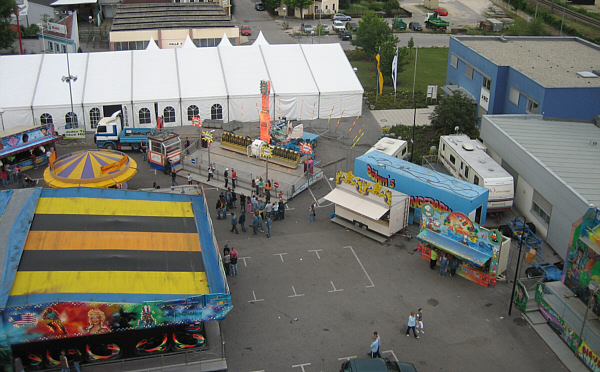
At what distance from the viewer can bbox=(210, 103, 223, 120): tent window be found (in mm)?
43719

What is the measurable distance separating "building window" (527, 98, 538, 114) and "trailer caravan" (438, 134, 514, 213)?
16.3 ft

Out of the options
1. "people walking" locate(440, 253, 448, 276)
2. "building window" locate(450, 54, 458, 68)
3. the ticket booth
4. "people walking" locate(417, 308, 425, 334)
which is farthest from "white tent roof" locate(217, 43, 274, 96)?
"people walking" locate(417, 308, 425, 334)

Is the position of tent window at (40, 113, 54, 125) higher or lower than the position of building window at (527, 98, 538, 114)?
lower

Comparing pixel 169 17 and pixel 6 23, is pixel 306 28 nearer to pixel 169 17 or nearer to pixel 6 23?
pixel 169 17

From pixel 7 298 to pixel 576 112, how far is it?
32.6 m

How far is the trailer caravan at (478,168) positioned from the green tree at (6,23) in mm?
42381

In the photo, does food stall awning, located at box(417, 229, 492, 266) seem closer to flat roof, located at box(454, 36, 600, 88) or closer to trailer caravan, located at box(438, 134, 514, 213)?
Result: trailer caravan, located at box(438, 134, 514, 213)

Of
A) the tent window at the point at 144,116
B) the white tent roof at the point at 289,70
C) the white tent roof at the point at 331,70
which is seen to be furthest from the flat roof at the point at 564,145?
the tent window at the point at 144,116

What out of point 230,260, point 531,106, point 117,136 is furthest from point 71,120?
point 531,106

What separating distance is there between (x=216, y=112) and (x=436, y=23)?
43935 mm

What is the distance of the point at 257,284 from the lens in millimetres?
26656

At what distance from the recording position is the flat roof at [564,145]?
2885 cm

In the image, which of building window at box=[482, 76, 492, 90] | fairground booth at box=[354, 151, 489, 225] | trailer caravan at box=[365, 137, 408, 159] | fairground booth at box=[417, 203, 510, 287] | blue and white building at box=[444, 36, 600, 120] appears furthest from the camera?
building window at box=[482, 76, 492, 90]

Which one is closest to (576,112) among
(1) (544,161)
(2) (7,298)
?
(1) (544,161)
